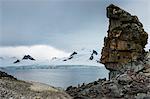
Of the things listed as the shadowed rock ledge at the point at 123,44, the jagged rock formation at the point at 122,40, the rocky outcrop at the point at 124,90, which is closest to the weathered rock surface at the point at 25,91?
the rocky outcrop at the point at 124,90

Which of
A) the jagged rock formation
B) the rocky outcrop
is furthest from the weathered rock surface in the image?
the jagged rock formation

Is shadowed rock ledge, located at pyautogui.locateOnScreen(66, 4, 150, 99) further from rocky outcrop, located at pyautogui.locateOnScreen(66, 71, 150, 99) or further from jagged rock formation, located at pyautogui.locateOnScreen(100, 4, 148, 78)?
rocky outcrop, located at pyautogui.locateOnScreen(66, 71, 150, 99)

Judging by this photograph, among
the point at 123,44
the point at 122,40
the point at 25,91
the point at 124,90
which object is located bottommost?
the point at 25,91

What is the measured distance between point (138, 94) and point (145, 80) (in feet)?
21.0

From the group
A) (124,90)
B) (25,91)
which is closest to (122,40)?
(124,90)

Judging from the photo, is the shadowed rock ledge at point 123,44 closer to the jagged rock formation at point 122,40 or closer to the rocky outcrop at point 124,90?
the jagged rock formation at point 122,40

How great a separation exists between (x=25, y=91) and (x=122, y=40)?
36.7 meters

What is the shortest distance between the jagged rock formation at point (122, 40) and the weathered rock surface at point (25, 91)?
1326 inches

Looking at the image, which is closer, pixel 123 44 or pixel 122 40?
pixel 123 44

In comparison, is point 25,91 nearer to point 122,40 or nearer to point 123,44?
point 123,44

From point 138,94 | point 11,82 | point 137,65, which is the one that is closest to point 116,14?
point 137,65

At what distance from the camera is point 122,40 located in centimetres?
5134

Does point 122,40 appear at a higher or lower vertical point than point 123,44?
higher

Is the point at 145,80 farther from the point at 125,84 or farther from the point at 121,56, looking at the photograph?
the point at 121,56
